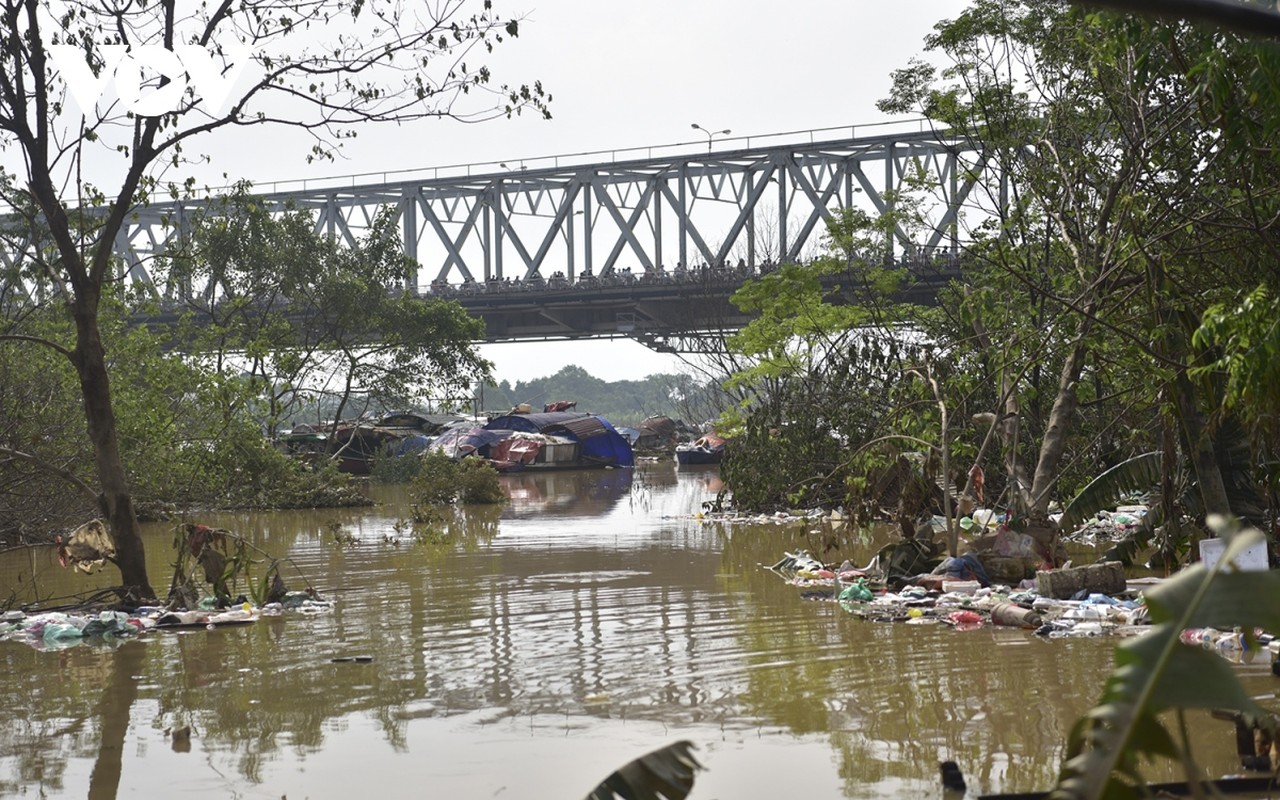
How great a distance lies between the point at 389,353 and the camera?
32.2 metres

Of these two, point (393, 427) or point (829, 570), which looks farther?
point (393, 427)

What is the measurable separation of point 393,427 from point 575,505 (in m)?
18.1

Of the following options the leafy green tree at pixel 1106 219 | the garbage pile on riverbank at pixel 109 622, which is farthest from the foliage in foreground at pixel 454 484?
the garbage pile on riverbank at pixel 109 622

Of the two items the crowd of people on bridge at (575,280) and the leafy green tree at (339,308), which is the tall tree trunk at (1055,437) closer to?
the leafy green tree at (339,308)

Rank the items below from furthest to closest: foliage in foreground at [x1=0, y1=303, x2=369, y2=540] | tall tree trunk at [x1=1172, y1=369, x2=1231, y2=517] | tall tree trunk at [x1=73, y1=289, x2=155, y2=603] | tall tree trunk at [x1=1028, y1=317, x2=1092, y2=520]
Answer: foliage in foreground at [x1=0, y1=303, x2=369, y2=540] < tall tree trunk at [x1=1028, y1=317, x2=1092, y2=520] < tall tree trunk at [x1=73, y1=289, x2=155, y2=603] < tall tree trunk at [x1=1172, y1=369, x2=1231, y2=517]

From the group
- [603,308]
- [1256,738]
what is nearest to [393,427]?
[603,308]

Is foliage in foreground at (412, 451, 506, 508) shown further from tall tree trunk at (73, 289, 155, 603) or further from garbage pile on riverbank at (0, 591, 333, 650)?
garbage pile on riverbank at (0, 591, 333, 650)

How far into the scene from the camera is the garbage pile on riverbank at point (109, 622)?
9289mm

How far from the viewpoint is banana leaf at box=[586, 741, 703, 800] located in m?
3.38

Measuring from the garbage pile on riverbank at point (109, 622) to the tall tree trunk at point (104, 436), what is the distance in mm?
502

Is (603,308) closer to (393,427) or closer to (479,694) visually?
(393,427)

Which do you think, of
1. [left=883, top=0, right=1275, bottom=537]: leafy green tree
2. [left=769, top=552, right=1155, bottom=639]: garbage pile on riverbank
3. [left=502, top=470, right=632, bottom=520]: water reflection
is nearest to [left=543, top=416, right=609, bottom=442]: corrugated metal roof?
[left=502, top=470, right=632, bottom=520]: water reflection

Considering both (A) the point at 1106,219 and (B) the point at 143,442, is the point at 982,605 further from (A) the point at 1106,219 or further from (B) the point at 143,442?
(B) the point at 143,442

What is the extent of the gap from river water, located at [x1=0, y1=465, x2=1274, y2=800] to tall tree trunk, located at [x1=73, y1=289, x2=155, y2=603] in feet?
3.98
